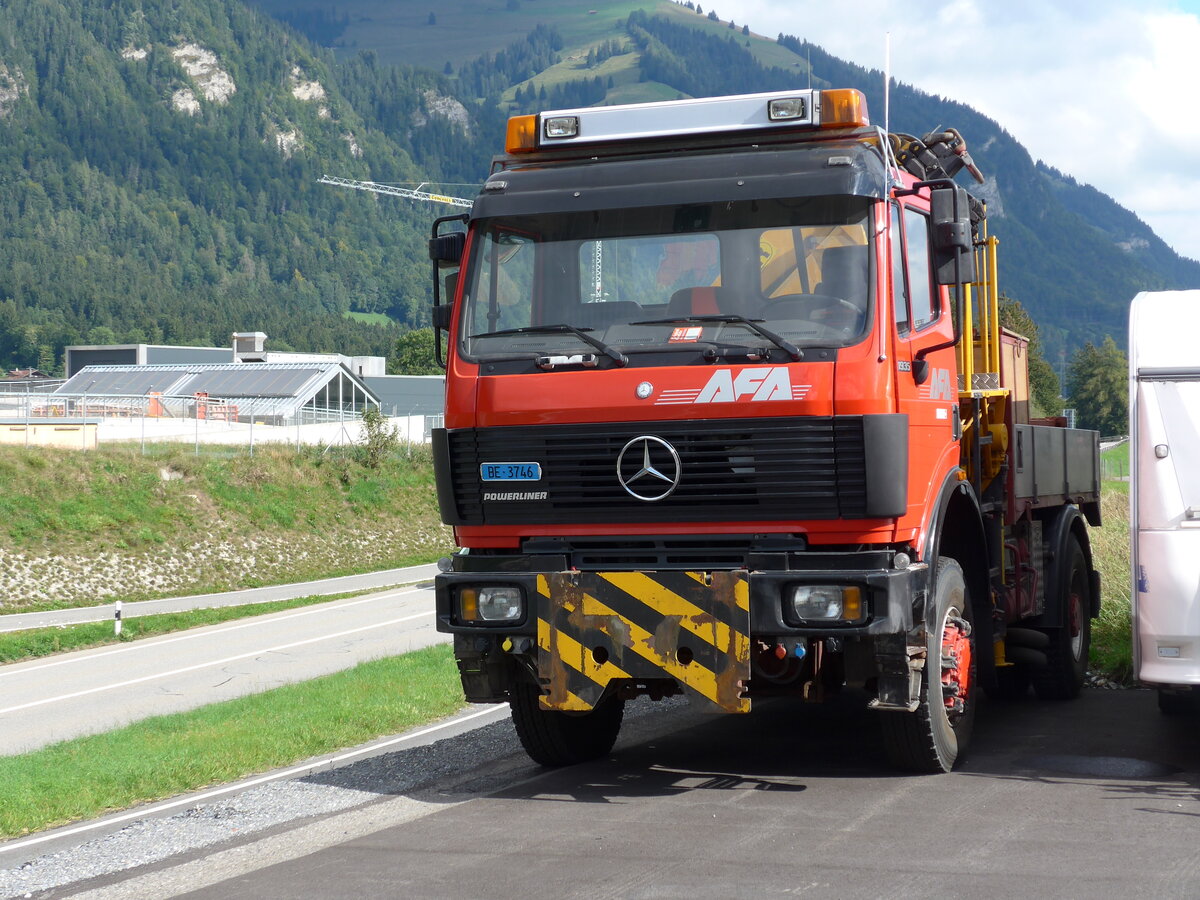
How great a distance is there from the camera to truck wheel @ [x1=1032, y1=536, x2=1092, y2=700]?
11.4 meters

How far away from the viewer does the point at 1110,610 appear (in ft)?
49.3

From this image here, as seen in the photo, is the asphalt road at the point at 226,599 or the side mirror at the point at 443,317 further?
the asphalt road at the point at 226,599

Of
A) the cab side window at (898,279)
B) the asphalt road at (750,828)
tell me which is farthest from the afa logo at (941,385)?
the asphalt road at (750,828)

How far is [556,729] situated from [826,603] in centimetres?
228

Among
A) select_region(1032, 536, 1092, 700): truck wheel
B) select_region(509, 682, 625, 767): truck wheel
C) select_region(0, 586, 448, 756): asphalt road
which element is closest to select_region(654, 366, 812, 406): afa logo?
select_region(509, 682, 625, 767): truck wheel

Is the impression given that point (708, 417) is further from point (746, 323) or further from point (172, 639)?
point (172, 639)

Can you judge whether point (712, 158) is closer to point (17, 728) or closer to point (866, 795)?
point (866, 795)

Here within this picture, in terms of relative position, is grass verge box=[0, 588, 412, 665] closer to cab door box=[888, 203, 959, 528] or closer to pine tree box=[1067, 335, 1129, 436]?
cab door box=[888, 203, 959, 528]

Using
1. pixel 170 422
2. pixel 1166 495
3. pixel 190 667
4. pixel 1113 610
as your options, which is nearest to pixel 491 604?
pixel 1166 495

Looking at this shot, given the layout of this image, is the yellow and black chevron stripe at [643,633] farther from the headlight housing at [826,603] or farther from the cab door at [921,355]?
the cab door at [921,355]

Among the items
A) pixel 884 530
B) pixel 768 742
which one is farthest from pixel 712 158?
pixel 768 742

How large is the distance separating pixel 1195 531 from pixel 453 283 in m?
4.52

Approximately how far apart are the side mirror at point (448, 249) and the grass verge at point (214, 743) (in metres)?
4.42

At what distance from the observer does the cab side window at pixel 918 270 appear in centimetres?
816
